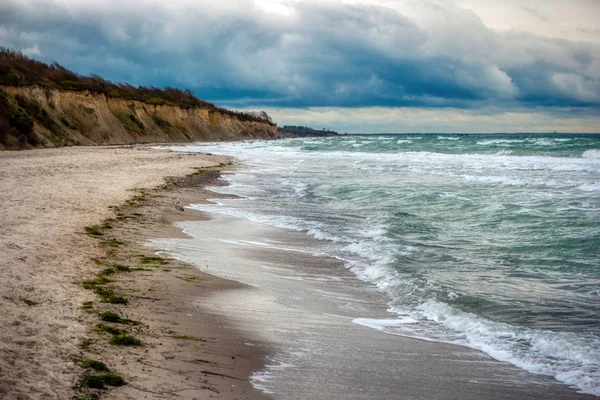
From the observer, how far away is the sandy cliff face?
156ft

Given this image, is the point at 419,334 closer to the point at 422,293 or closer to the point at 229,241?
the point at 422,293

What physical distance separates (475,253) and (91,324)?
7100mm

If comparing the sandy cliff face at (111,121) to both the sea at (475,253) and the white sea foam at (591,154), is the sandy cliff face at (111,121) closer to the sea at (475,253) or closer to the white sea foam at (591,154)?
the sea at (475,253)

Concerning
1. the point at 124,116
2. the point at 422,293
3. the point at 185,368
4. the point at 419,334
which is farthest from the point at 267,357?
the point at 124,116

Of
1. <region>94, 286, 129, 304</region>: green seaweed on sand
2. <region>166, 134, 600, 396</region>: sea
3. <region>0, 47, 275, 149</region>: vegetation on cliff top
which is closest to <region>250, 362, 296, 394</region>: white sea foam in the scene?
<region>166, 134, 600, 396</region>: sea

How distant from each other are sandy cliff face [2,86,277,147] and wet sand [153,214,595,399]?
37.5m

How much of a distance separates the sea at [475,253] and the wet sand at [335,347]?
0.31 m

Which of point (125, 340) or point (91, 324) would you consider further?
point (91, 324)

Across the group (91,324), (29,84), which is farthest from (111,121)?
(91,324)

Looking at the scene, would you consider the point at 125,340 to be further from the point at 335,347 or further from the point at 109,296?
the point at 335,347

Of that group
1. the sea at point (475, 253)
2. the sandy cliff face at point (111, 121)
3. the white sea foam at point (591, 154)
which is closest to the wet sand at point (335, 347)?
the sea at point (475, 253)

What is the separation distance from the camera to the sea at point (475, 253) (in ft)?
18.9

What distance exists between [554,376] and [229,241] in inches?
267

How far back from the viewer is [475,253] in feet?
32.7
